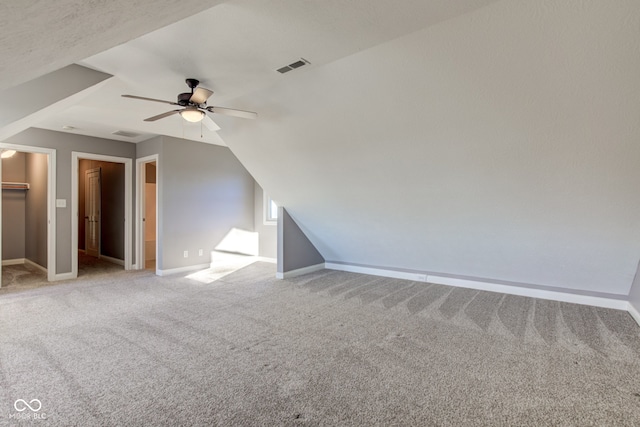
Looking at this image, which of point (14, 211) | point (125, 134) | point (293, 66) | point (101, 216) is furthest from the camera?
point (101, 216)

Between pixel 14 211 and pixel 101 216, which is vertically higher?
pixel 14 211

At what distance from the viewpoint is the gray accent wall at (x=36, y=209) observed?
5.67 metres

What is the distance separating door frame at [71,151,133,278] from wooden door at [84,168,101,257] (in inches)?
56.2

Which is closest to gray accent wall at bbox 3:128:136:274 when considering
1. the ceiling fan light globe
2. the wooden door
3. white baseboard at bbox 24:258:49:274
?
white baseboard at bbox 24:258:49:274

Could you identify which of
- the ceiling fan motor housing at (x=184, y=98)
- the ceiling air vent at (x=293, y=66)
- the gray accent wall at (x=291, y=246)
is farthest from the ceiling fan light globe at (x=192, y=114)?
the gray accent wall at (x=291, y=246)

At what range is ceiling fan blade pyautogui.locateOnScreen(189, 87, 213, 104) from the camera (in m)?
2.80

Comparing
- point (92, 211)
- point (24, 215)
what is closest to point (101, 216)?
point (92, 211)

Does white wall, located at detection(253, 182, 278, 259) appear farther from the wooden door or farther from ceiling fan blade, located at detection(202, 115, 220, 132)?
the wooden door

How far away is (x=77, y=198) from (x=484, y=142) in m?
6.20

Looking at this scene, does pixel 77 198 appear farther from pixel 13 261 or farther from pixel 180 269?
pixel 13 261

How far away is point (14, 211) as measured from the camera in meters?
6.46

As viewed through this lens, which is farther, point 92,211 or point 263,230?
point 92,211

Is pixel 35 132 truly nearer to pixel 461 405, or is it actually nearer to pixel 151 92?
pixel 151 92

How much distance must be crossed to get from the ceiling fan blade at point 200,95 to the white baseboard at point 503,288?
3.86 meters
